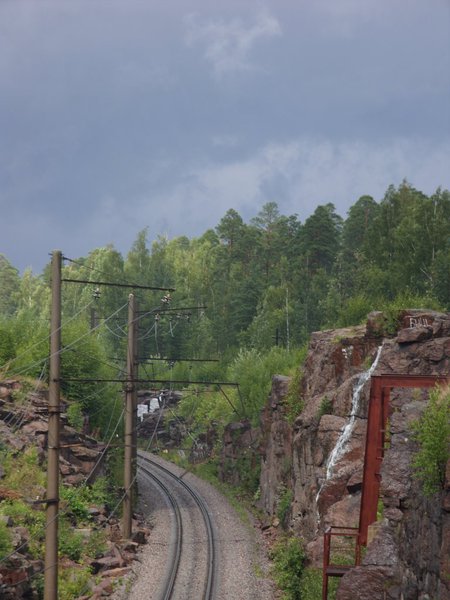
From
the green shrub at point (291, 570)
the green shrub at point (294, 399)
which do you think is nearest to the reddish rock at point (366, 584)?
the green shrub at point (291, 570)

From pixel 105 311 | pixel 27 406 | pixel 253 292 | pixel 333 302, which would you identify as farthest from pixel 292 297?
pixel 27 406

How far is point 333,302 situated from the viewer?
70938 millimetres

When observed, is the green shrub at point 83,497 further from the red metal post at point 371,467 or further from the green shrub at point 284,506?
the red metal post at point 371,467

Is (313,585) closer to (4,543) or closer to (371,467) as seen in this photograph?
(371,467)

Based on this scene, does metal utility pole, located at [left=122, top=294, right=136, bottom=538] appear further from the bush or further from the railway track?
the bush

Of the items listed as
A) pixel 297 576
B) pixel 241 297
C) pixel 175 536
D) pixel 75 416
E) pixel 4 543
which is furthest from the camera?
pixel 241 297

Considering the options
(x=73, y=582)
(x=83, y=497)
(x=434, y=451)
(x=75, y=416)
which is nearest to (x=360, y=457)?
(x=73, y=582)

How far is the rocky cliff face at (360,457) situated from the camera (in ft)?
46.8

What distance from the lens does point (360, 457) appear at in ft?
81.8

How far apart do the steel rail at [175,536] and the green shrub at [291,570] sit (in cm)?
353

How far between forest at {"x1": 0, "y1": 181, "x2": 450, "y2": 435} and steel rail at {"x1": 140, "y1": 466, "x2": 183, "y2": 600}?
5290mm

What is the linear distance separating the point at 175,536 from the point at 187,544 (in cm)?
157

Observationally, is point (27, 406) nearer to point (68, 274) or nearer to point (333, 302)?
point (333, 302)

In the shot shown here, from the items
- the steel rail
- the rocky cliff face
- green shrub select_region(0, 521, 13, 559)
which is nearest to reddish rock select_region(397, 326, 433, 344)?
the rocky cliff face
